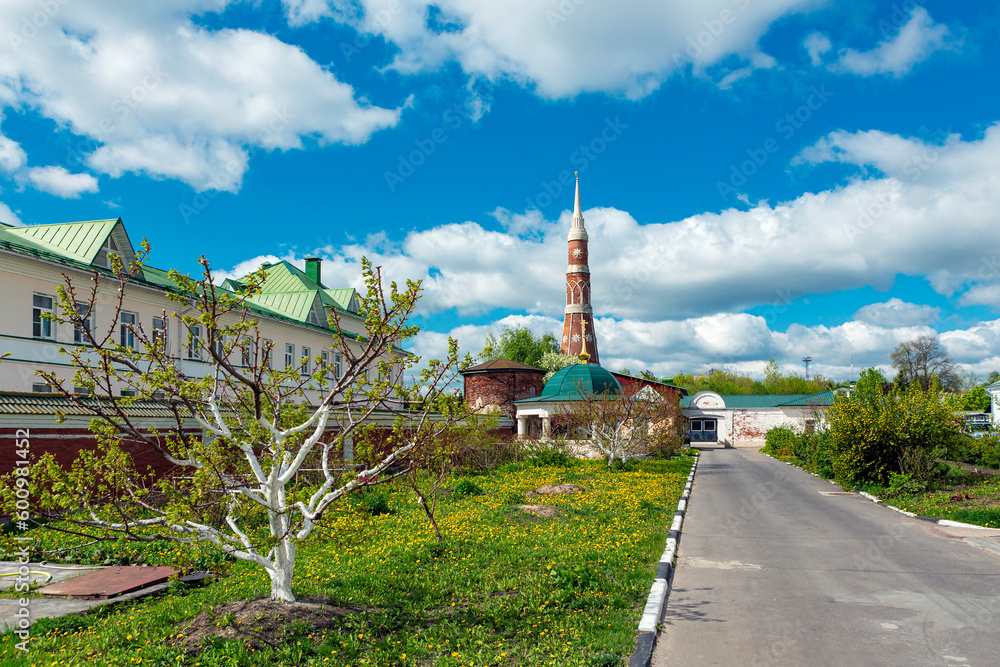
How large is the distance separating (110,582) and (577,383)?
28072 mm

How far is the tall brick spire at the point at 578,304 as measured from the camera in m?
59.7

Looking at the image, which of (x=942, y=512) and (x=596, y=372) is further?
(x=596, y=372)

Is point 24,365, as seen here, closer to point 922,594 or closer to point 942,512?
point 922,594

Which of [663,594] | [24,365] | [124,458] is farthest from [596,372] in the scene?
[124,458]

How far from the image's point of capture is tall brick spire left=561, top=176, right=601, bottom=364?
196ft

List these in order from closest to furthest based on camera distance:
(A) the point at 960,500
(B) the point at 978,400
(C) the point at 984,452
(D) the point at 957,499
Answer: (A) the point at 960,500
(D) the point at 957,499
(C) the point at 984,452
(B) the point at 978,400

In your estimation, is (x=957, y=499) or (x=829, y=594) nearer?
(x=829, y=594)

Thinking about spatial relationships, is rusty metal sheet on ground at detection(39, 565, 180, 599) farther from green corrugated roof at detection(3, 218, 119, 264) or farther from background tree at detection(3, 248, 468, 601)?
green corrugated roof at detection(3, 218, 119, 264)

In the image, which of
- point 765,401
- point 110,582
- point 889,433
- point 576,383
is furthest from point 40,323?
point 765,401

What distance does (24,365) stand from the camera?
18.4 m

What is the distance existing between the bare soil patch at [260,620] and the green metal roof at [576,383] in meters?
27.0

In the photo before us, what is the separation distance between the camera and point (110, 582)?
26.0 feet

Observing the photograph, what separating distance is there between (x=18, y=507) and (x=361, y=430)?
10.2 feet

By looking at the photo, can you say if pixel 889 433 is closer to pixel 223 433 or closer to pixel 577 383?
pixel 223 433
